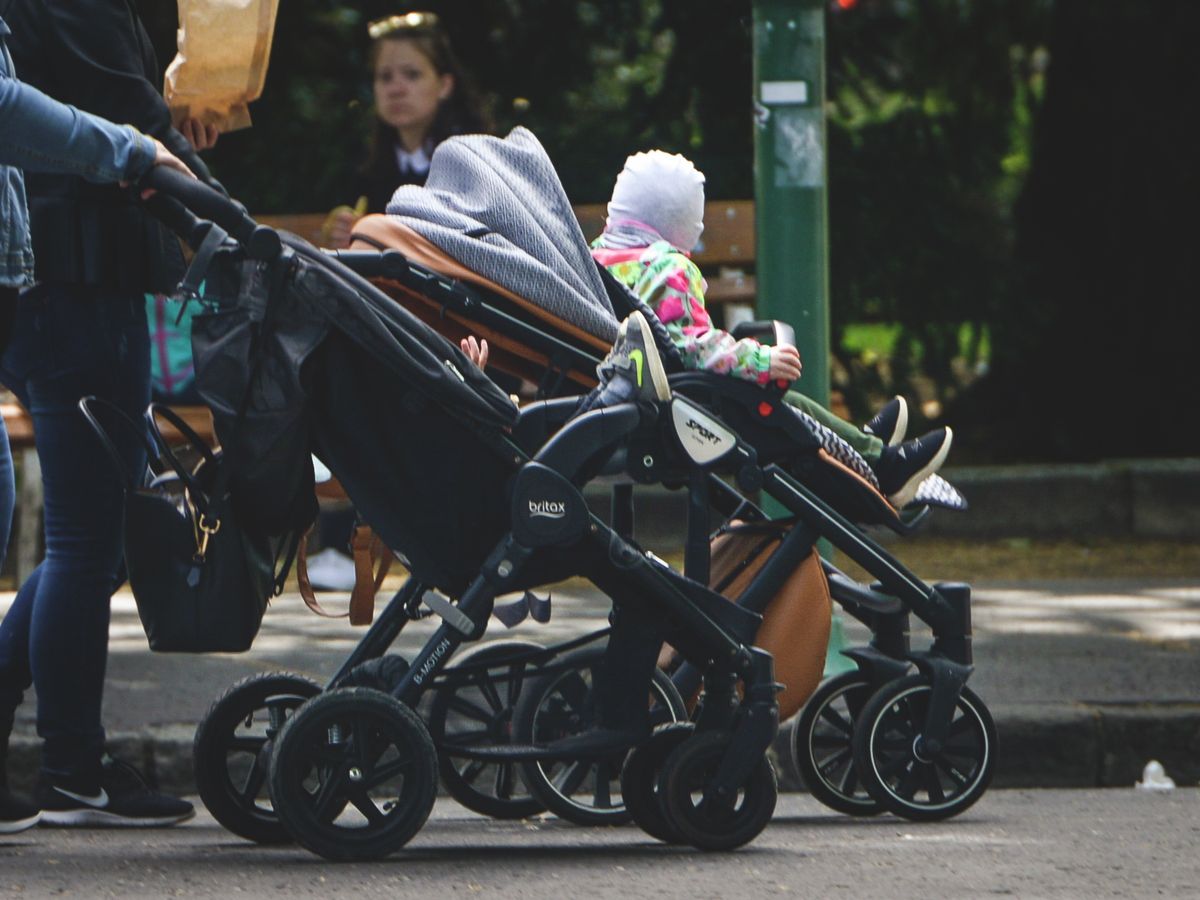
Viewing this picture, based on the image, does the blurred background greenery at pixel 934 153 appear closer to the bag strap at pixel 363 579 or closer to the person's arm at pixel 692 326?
the person's arm at pixel 692 326

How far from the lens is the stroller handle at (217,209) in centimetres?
358

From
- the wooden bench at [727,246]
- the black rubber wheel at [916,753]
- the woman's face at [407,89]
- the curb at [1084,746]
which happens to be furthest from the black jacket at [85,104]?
the wooden bench at [727,246]

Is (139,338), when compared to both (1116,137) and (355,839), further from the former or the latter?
(1116,137)

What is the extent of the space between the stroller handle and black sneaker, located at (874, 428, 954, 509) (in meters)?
1.35

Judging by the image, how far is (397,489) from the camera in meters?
3.77

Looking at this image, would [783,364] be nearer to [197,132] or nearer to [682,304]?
[682,304]

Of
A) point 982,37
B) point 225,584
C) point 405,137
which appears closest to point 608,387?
point 225,584

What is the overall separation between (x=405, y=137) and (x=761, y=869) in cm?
252

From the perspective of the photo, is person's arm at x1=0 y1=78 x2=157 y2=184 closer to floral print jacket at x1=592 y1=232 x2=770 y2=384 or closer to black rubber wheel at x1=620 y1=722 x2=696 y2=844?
floral print jacket at x1=592 y1=232 x2=770 y2=384

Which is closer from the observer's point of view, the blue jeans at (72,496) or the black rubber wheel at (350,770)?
the black rubber wheel at (350,770)

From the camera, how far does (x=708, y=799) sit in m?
3.85

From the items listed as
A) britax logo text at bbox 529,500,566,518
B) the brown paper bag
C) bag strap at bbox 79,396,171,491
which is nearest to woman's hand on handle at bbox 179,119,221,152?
the brown paper bag

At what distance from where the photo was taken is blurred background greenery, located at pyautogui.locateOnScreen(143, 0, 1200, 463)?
926 cm

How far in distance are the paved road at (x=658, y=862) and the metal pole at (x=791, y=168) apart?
5.21ft
